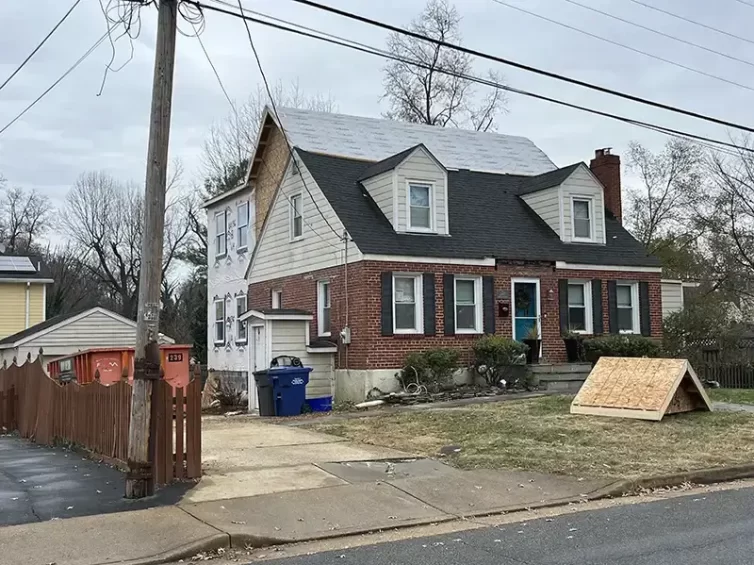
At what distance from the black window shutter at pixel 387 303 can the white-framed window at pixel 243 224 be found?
892cm

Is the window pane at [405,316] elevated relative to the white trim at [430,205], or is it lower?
lower

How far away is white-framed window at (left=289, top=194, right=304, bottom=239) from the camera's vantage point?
23.1 meters

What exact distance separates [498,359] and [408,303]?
263 cm

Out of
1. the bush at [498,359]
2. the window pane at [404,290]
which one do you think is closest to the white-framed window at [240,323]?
the window pane at [404,290]

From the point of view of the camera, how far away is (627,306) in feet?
78.3

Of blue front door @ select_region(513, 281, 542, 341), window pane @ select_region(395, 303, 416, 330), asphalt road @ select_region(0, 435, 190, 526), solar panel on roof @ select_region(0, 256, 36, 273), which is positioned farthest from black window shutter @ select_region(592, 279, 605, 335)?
solar panel on roof @ select_region(0, 256, 36, 273)

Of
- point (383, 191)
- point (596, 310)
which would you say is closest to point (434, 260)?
point (383, 191)

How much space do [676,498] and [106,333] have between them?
24138 mm

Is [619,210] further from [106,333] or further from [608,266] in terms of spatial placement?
[106,333]

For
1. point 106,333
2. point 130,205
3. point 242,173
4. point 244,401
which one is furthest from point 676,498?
point 130,205

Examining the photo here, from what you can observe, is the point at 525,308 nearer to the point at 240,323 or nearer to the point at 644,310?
the point at 644,310

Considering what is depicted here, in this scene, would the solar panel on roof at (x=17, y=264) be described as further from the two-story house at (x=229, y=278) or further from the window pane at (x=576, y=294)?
the window pane at (x=576, y=294)

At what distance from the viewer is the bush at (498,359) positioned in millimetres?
20094

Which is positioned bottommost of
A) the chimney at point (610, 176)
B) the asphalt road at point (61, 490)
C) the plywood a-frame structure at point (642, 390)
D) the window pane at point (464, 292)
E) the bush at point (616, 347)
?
the asphalt road at point (61, 490)
